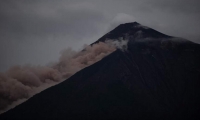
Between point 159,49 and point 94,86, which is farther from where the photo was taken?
point 159,49

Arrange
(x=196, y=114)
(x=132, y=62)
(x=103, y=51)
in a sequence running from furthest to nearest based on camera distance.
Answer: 1. (x=103, y=51)
2. (x=132, y=62)
3. (x=196, y=114)

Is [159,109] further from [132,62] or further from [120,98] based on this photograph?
[132,62]

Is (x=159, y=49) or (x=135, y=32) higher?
(x=135, y=32)

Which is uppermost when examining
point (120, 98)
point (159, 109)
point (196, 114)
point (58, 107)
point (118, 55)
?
point (118, 55)

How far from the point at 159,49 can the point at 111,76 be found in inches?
876

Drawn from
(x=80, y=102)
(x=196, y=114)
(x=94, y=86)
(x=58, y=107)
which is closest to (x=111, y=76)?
(x=94, y=86)

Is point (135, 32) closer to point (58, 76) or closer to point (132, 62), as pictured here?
point (132, 62)

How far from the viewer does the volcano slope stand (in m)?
62.1

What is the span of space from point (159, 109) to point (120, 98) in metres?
10.7

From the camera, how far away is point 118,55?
82812mm

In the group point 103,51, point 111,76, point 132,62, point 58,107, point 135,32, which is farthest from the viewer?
point 135,32

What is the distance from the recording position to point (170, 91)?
74.5 m

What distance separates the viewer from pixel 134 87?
71.7 meters

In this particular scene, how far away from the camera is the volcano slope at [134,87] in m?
62.1
